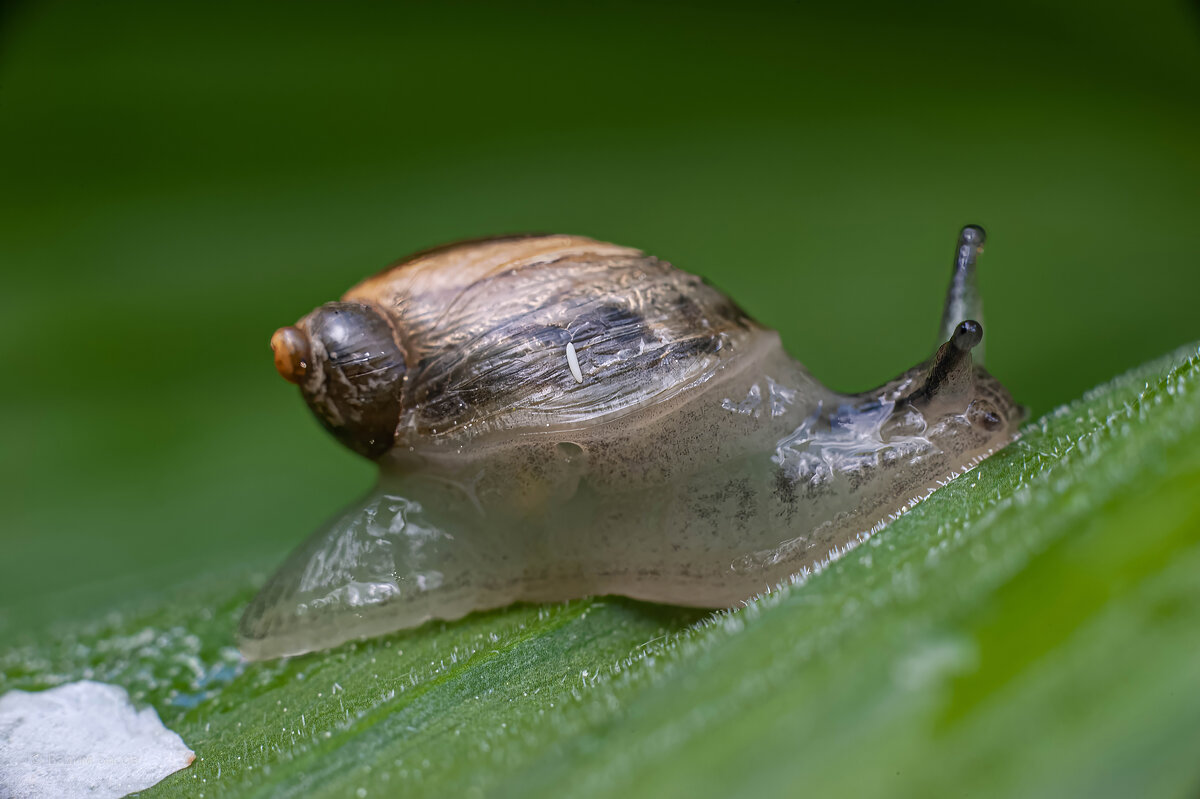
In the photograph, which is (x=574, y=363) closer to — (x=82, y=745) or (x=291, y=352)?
(x=291, y=352)

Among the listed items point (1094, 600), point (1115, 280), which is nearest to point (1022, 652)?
point (1094, 600)

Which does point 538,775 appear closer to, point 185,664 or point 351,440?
point 351,440

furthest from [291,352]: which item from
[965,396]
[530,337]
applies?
[965,396]

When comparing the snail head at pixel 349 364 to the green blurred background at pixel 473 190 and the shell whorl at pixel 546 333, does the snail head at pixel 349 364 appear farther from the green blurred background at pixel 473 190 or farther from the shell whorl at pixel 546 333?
the green blurred background at pixel 473 190

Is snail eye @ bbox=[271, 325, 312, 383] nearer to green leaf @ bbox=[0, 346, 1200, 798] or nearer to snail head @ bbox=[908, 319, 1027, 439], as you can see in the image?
green leaf @ bbox=[0, 346, 1200, 798]

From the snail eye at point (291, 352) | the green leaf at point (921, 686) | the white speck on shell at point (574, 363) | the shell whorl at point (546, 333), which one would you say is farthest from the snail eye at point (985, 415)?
the snail eye at point (291, 352)
